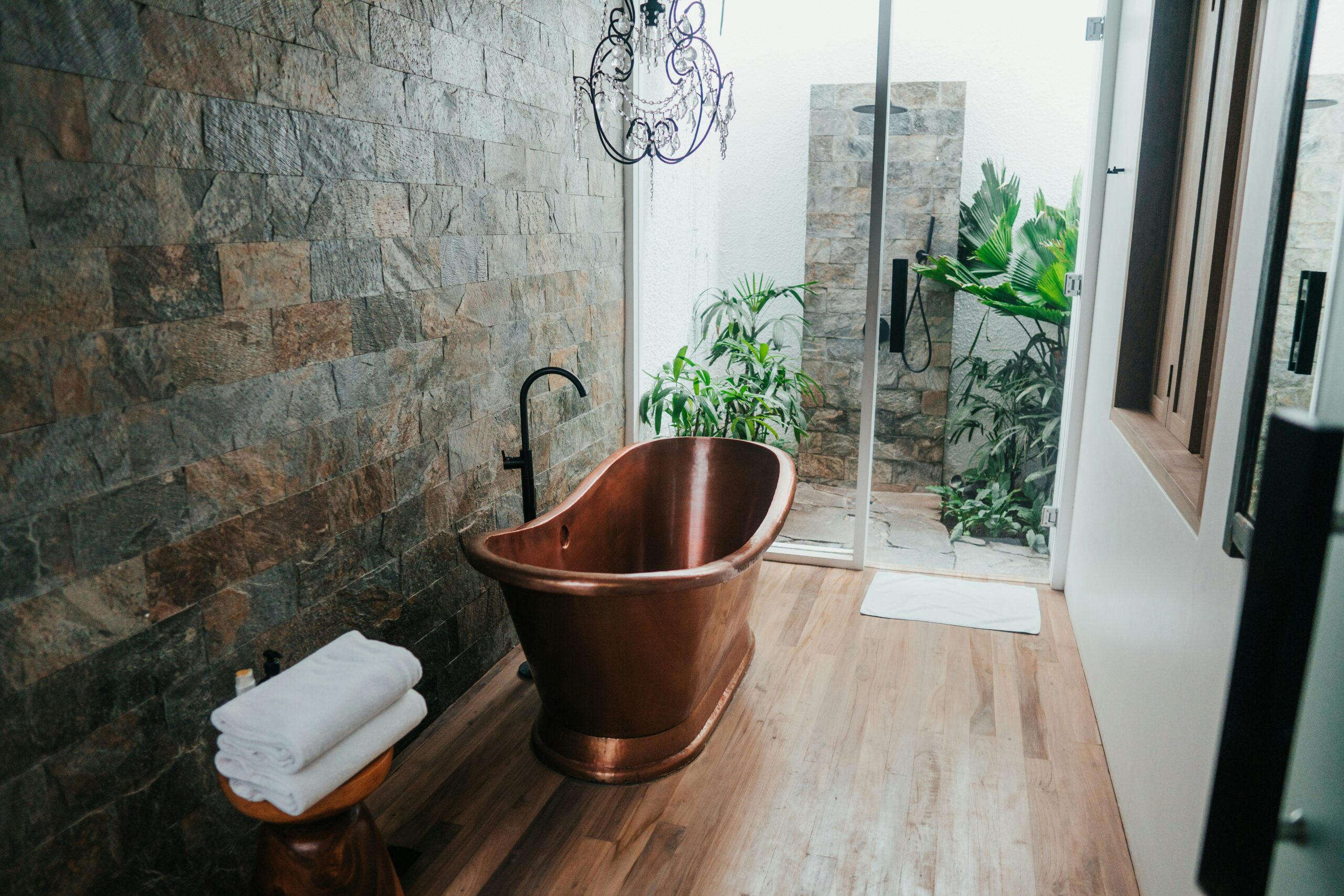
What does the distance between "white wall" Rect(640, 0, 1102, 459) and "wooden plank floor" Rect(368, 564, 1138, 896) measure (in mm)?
1493

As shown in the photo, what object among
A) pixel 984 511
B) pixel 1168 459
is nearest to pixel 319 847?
pixel 1168 459

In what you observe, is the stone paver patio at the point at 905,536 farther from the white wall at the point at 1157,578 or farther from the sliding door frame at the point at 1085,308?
the white wall at the point at 1157,578

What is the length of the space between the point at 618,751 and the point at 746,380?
1.95 metres

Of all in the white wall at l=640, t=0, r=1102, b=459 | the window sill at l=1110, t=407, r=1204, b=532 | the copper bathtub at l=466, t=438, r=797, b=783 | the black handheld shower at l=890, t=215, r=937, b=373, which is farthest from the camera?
the black handheld shower at l=890, t=215, r=937, b=373

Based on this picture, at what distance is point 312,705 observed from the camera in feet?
5.41

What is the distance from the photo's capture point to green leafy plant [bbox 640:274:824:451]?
13.2 feet

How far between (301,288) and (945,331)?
8.52 ft

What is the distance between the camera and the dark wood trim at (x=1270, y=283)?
142 cm

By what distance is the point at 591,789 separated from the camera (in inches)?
99.3

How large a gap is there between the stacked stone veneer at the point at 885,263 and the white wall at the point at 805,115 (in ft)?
0.21

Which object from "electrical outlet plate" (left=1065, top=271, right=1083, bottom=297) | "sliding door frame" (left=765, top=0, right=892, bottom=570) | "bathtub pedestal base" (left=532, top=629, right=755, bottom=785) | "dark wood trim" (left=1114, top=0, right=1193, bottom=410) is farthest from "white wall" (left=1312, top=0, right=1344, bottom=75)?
"sliding door frame" (left=765, top=0, right=892, bottom=570)

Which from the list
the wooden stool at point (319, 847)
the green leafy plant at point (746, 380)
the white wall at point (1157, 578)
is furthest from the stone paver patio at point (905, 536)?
the wooden stool at point (319, 847)

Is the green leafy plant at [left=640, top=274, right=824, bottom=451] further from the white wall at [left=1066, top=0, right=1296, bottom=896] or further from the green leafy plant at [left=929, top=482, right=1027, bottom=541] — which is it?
the white wall at [left=1066, top=0, right=1296, bottom=896]

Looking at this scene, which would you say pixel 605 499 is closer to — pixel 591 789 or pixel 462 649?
pixel 462 649
